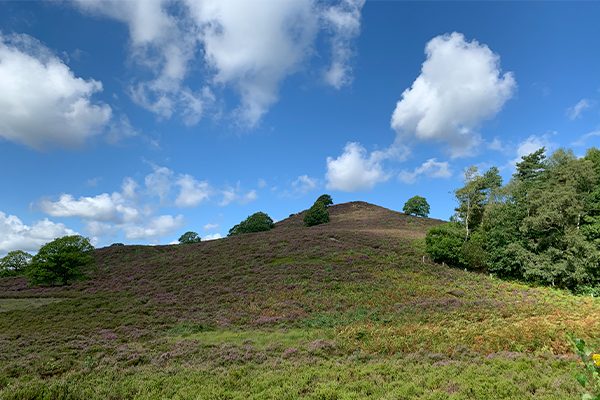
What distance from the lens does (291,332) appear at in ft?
58.6

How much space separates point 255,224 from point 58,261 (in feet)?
129

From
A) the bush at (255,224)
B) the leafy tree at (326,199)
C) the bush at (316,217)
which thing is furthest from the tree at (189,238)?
the leafy tree at (326,199)

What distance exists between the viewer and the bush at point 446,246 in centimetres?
3656

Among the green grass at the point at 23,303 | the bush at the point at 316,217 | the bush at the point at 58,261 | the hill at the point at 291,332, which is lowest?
the hill at the point at 291,332

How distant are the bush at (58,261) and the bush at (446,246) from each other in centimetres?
3516

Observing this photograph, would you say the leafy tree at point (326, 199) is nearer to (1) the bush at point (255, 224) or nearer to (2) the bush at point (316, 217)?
(2) the bush at point (316, 217)

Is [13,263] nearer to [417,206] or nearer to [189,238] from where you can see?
[189,238]

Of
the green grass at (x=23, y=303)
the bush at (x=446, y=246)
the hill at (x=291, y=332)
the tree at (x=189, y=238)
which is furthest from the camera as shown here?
the tree at (x=189, y=238)

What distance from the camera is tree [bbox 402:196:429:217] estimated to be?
3073 inches

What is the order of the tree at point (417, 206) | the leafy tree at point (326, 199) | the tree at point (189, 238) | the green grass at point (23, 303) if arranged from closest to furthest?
the green grass at point (23, 303) < the tree at point (189, 238) < the tree at point (417, 206) < the leafy tree at point (326, 199)

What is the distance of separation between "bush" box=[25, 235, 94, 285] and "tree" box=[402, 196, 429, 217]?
65569 millimetres

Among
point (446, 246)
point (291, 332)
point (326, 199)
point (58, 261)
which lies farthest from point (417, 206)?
point (58, 261)

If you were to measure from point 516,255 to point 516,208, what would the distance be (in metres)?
5.40

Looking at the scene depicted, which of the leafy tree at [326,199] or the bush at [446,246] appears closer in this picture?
the bush at [446,246]
